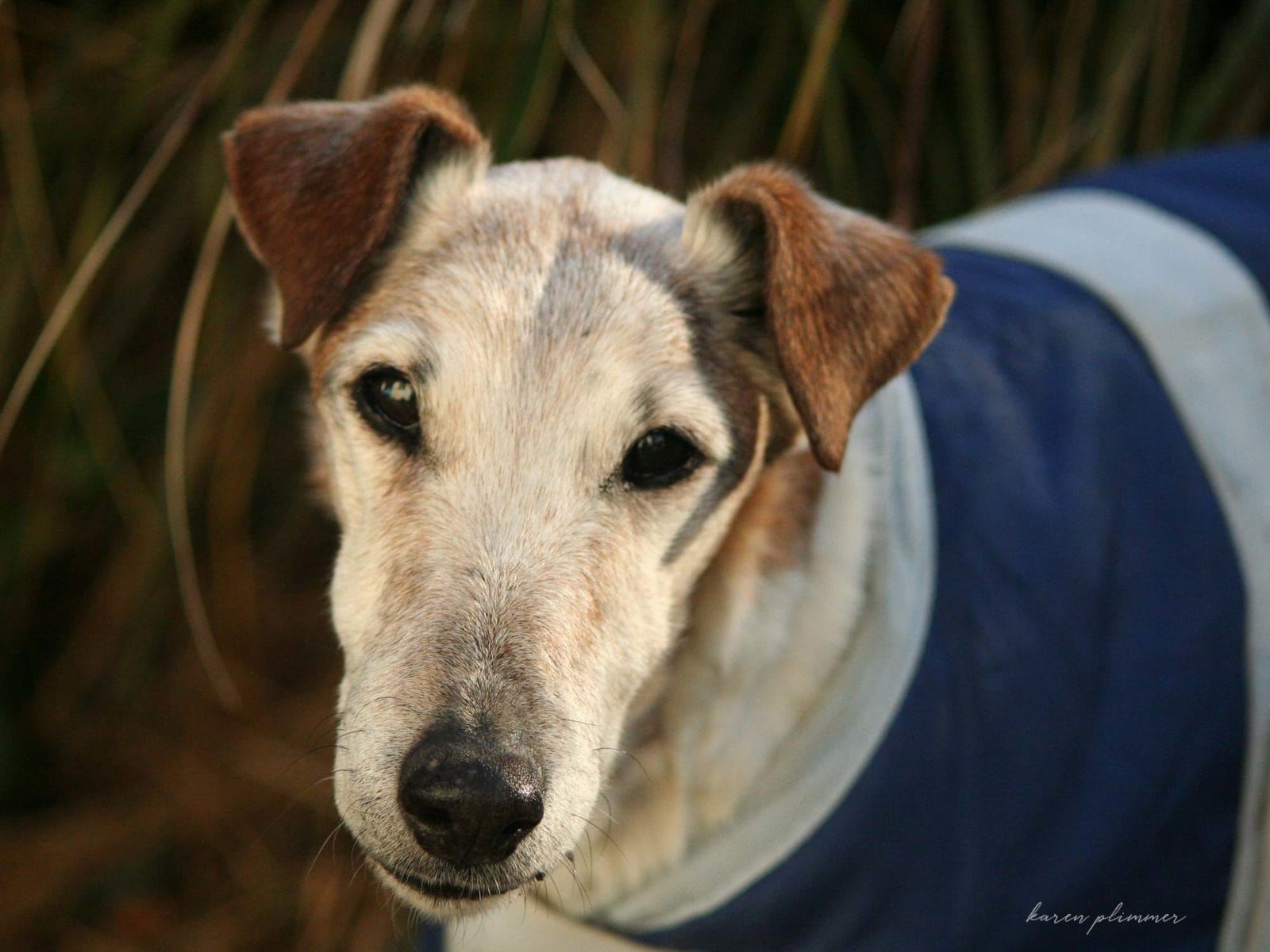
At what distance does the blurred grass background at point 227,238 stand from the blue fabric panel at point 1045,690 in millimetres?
1042

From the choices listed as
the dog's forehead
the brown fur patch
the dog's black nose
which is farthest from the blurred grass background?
the dog's black nose

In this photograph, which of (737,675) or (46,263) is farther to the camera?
(46,263)

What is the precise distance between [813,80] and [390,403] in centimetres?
148

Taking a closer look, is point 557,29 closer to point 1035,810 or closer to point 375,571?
point 375,571

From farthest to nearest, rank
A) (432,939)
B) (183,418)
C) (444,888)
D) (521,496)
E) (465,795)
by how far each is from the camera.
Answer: (183,418) < (432,939) < (521,496) < (444,888) < (465,795)

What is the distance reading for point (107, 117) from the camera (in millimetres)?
3203

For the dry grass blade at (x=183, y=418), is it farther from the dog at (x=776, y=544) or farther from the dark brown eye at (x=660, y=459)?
the dark brown eye at (x=660, y=459)

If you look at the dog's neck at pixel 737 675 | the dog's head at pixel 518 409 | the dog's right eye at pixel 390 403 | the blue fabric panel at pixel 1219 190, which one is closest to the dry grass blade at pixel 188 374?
the dog's head at pixel 518 409

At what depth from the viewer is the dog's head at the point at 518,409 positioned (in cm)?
154

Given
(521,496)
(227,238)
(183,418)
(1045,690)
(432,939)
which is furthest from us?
(227,238)

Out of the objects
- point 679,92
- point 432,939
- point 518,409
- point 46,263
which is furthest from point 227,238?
point 432,939

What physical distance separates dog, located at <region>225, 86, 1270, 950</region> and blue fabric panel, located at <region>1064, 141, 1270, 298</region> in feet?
0.08

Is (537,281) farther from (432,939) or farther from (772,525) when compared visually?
(432,939)

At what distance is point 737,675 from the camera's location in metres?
1.97
